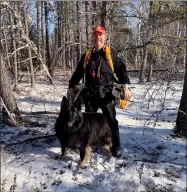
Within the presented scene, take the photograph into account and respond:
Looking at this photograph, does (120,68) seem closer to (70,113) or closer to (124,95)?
(124,95)

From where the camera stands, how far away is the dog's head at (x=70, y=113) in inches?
174

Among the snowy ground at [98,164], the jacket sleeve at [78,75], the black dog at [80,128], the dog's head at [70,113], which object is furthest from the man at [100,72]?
the snowy ground at [98,164]

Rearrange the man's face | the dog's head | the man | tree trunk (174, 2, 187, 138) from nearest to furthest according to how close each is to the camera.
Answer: the dog's head, the man's face, the man, tree trunk (174, 2, 187, 138)

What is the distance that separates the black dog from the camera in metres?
4.50

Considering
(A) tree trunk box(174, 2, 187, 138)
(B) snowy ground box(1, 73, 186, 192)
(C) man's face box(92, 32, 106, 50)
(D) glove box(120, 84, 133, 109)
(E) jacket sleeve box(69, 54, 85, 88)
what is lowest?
(B) snowy ground box(1, 73, 186, 192)

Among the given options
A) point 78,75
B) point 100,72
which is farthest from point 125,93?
point 78,75

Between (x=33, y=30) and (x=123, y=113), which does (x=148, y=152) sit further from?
(x=33, y=30)

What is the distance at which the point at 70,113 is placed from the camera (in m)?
4.45

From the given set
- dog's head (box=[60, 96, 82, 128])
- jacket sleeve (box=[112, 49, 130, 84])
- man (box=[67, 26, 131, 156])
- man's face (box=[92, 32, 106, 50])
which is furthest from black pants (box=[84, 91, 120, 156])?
man's face (box=[92, 32, 106, 50])

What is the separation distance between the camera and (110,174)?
15.1 ft

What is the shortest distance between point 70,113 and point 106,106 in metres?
0.87

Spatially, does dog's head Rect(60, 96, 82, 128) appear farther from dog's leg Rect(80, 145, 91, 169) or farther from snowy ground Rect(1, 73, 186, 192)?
snowy ground Rect(1, 73, 186, 192)

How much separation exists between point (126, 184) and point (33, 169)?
1523 mm

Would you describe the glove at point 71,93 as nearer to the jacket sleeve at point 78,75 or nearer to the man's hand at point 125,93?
the jacket sleeve at point 78,75
